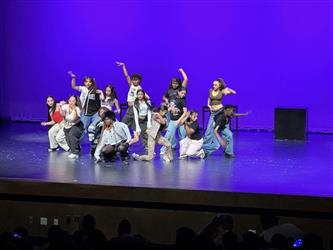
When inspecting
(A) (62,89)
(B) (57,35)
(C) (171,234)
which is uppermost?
(B) (57,35)

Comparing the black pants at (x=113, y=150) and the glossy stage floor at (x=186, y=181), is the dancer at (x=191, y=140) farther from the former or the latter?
the black pants at (x=113, y=150)

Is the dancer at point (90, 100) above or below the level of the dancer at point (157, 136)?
above

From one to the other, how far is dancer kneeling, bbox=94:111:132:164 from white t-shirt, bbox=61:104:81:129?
73 cm

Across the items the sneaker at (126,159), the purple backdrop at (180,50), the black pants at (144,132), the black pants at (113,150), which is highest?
the purple backdrop at (180,50)

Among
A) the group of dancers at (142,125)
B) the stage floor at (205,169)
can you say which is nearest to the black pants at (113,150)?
the group of dancers at (142,125)

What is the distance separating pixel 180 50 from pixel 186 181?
21.0 feet

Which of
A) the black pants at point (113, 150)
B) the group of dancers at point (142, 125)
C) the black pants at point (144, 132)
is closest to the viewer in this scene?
the black pants at point (113, 150)

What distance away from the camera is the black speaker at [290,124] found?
12.9 meters

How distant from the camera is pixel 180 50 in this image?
570 inches

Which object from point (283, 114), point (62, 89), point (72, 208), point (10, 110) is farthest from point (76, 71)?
point (72, 208)

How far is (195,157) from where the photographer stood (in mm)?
10562

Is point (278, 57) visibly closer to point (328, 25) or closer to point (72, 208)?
point (328, 25)

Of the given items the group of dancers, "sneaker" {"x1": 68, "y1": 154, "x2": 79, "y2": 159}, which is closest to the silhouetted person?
the group of dancers

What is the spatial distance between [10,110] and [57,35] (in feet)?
6.58
